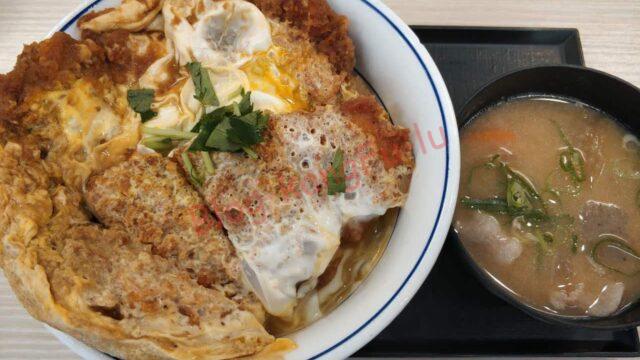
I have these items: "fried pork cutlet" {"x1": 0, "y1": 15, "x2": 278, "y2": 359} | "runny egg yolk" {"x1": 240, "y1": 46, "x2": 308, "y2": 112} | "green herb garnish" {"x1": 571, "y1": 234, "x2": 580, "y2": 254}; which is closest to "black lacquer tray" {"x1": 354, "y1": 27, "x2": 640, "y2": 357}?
"green herb garnish" {"x1": 571, "y1": 234, "x2": 580, "y2": 254}

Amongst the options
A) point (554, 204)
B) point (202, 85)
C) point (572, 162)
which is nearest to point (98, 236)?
point (202, 85)

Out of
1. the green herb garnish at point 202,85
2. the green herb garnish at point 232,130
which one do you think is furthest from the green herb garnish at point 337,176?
the green herb garnish at point 202,85

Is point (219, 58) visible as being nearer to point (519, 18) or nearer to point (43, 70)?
point (43, 70)

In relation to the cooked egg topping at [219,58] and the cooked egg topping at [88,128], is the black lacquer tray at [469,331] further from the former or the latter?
the cooked egg topping at [88,128]

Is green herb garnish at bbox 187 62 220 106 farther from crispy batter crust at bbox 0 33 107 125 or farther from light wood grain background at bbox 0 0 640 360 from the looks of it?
light wood grain background at bbox 0 0 640 360

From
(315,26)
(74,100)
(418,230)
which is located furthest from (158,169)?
(418,230)
